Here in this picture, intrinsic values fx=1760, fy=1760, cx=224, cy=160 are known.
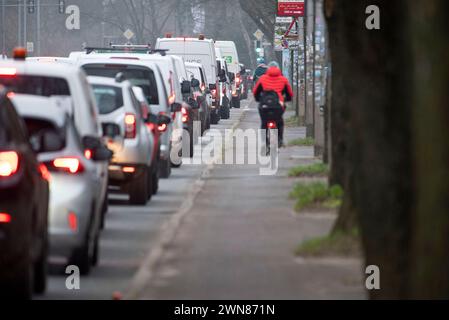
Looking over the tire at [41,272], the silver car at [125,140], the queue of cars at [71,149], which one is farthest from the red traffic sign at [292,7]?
the tire at [41,272]

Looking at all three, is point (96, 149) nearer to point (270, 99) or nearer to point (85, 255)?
point (85, 255)

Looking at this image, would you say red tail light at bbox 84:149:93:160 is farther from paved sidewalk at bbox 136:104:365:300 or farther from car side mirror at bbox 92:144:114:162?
paved sidewalk at bbox 136:104:365:300

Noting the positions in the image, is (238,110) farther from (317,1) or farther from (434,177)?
(434,177)

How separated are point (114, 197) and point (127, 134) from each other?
159cm

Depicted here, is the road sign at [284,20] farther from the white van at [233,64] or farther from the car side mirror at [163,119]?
the car side mirror at [163,119]

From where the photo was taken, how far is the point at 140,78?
2392cm

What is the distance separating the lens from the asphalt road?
12.9 metres

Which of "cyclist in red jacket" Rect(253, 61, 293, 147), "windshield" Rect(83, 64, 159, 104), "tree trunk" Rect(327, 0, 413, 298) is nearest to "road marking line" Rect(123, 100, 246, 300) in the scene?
"windshield" Rect(83, 64, 159, 104)

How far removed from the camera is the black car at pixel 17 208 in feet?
34.9

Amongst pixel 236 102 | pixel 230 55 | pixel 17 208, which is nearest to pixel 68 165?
pixel 17 208

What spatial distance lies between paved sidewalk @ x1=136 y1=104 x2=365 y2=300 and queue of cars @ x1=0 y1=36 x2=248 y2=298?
2.45 ft
